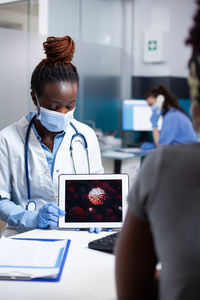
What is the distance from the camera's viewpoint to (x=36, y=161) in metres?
1.69

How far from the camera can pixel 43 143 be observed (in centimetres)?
174

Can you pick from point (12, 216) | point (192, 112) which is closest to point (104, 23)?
point (12, 216)

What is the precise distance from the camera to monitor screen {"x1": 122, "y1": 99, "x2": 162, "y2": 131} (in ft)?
15.1

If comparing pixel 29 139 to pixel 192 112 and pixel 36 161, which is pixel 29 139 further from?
pixel 192 112

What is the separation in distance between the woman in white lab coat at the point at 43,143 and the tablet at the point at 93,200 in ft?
0.61

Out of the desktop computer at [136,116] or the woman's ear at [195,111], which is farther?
the desktop computer at [136,116]

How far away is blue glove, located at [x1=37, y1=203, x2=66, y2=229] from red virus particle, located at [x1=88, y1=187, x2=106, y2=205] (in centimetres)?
12

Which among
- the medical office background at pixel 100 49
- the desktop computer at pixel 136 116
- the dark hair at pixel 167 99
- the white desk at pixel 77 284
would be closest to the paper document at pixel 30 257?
the white desk at pixel 77 284

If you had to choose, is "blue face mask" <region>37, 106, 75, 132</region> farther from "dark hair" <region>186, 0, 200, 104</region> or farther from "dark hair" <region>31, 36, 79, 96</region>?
"dark hair" <region>186, 0, 200, 104</region>

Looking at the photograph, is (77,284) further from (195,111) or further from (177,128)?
(177,128)

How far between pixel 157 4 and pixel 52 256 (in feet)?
14.2

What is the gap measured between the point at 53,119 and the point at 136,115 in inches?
119

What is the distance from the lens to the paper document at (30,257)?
109 cm

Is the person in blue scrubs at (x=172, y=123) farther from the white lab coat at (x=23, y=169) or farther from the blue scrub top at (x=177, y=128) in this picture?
the white lab coat at (x=23, y=169)
